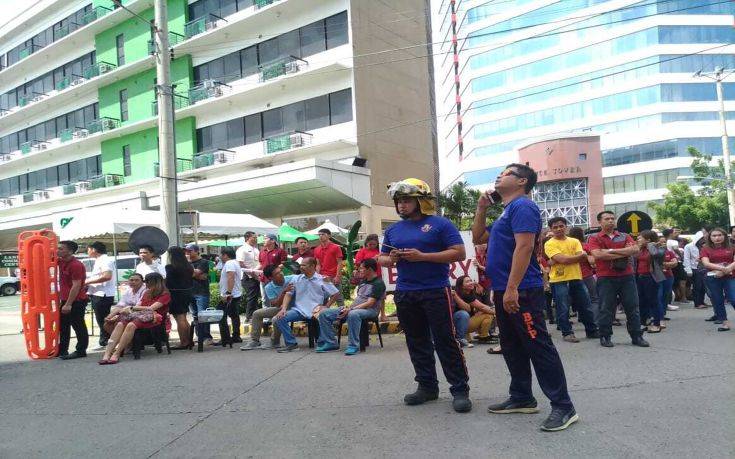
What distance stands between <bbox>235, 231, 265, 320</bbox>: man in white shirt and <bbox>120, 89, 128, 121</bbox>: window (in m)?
26.0

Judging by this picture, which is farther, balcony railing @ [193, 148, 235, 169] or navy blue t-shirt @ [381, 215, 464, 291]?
balcony railing @ [193, 148, 235, 169]

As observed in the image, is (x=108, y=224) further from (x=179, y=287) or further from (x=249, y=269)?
(x=179, y=287)

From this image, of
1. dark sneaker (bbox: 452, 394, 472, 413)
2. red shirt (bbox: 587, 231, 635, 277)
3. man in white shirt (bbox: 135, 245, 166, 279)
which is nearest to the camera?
dark sneaker (bbox: 452, 394, 472, 413)

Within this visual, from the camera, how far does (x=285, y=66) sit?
26.7 metres

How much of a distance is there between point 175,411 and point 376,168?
22929mm

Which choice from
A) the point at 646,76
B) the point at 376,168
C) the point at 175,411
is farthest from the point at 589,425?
the point at 646,76

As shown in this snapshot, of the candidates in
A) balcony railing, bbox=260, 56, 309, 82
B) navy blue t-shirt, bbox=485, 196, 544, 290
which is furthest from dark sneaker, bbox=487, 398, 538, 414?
balcony railing, bbox=260, 56, 309, 82

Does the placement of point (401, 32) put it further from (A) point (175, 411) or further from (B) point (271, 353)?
(A) point (175, 411)

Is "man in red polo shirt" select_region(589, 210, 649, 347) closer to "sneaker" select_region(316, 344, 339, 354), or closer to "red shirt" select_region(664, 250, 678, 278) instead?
"red shirt" select_region(664, 250, 678, 278)

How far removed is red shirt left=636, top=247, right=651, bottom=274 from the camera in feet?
28.0

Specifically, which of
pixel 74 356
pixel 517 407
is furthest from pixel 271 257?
pixel 517 407

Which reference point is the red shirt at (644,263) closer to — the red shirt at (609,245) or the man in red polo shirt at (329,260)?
the red shirt at (609,245)

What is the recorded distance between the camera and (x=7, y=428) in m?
4.85

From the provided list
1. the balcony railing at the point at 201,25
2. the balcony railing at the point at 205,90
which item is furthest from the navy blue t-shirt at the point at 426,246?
the balcony railing at the point at 201,25
